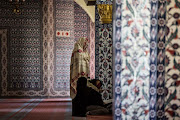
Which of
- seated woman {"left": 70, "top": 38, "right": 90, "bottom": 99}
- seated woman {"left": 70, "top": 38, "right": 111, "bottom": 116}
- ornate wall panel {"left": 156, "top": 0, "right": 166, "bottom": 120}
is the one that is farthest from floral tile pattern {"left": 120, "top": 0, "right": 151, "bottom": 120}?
seated woman {"left": 70, "top": 38, "right": 90, "bottom": 99}

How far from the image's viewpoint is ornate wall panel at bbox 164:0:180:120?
2627 millimetres

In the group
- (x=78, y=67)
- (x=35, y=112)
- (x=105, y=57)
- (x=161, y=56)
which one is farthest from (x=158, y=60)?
(x=35, y=112)

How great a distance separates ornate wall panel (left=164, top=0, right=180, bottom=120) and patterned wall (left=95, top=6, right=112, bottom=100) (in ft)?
12.5

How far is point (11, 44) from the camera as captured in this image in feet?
34.8

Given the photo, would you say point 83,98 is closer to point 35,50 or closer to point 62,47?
point 62,47

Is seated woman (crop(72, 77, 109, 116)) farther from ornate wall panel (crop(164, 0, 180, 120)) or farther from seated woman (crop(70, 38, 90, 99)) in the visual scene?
ornate wall panel (crop(164, 0, 180, 120))

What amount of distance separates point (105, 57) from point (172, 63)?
12.9ft

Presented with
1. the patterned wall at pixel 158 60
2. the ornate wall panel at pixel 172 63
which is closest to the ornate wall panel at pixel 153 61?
the patterned wall at pixel 158 60

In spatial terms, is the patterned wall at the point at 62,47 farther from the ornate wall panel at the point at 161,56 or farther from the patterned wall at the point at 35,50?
the ornate wall panel at the point at 161,56

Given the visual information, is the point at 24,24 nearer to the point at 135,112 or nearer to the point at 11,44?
the point at 11,44

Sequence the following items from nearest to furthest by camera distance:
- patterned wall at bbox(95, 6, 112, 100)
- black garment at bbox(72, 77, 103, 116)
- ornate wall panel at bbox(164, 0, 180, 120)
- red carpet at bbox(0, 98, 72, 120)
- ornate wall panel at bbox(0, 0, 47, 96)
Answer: ornate wall panel at bbox(164, 0, 180, 120) → red carpet at bbox(0, 98, 72, 120) → black garment at bbox(72, 77, 103, 116) → patterned wall at bbox(95, 6, 112, 100) → ornate wall panel at bbox(0, 0, 47, 96)

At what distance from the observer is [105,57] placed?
6.55 metres

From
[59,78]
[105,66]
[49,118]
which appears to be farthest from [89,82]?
[59,78]

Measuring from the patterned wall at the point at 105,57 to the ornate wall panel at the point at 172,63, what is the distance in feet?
12.5
